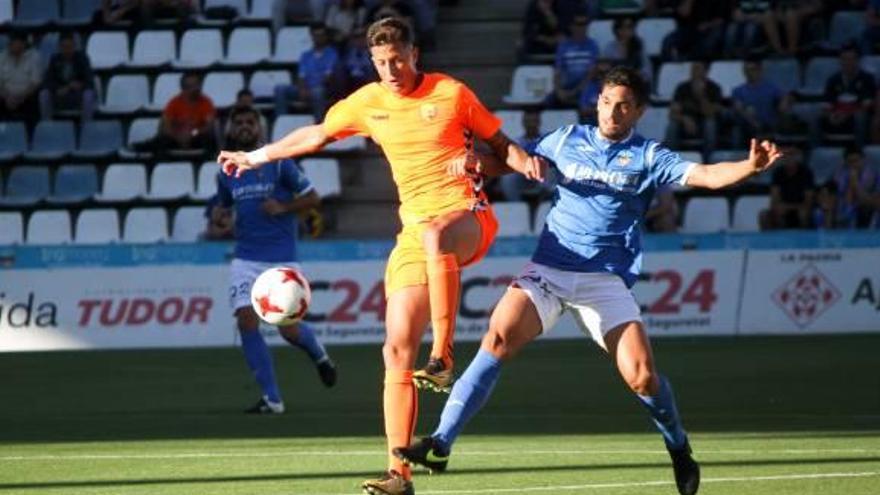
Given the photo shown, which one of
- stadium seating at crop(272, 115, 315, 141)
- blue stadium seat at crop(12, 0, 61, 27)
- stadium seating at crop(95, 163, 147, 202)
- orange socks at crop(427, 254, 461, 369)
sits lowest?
stadium seating at crop(95, 163, 147, 202)

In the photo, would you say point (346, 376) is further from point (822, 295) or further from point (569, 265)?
point (569, 265)

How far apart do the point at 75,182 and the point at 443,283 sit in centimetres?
1759

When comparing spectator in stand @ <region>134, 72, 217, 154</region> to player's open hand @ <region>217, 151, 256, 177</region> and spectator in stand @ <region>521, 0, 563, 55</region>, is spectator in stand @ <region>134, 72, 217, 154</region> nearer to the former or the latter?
spectator in stand @ <region>521, 0, 563, 55</region>

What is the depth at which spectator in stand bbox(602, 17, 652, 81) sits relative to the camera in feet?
86.3

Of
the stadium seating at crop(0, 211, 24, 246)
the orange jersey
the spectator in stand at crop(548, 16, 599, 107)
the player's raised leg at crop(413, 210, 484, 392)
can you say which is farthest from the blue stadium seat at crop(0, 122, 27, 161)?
the player's raised leg at crop(413, 210, 484, 392)

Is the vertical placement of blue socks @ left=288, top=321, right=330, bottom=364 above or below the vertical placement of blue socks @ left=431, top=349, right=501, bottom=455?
below

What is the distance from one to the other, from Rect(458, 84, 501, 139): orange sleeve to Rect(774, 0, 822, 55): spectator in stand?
16254 mm

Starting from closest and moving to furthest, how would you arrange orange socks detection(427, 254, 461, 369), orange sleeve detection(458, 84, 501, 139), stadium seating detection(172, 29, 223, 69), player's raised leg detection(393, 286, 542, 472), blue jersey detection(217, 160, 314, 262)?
player's raised leg detection(393, 286, 542, 472), orange socks detection(427, 254, 461, 369), orange sleeve detection(458, 84, 501, 139), blue jersey detection(217, 160, 314, 262), stadium seating detection(172, 29, 223, 69)

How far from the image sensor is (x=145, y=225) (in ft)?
87.2

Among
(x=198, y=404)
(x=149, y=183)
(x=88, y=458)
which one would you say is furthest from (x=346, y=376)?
(x=149, y=183)

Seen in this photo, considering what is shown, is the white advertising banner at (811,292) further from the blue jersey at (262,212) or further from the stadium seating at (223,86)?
the stadium seating at (223,86)

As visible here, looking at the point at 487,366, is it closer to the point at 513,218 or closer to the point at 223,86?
the point at 513,218

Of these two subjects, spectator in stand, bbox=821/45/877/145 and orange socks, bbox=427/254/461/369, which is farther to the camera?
spectator in stand, bbox=821/45/877/145


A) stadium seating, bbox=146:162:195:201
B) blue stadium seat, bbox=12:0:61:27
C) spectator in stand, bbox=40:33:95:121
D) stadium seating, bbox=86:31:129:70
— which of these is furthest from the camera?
blue stadium seat, bbox=12:0:61:27
